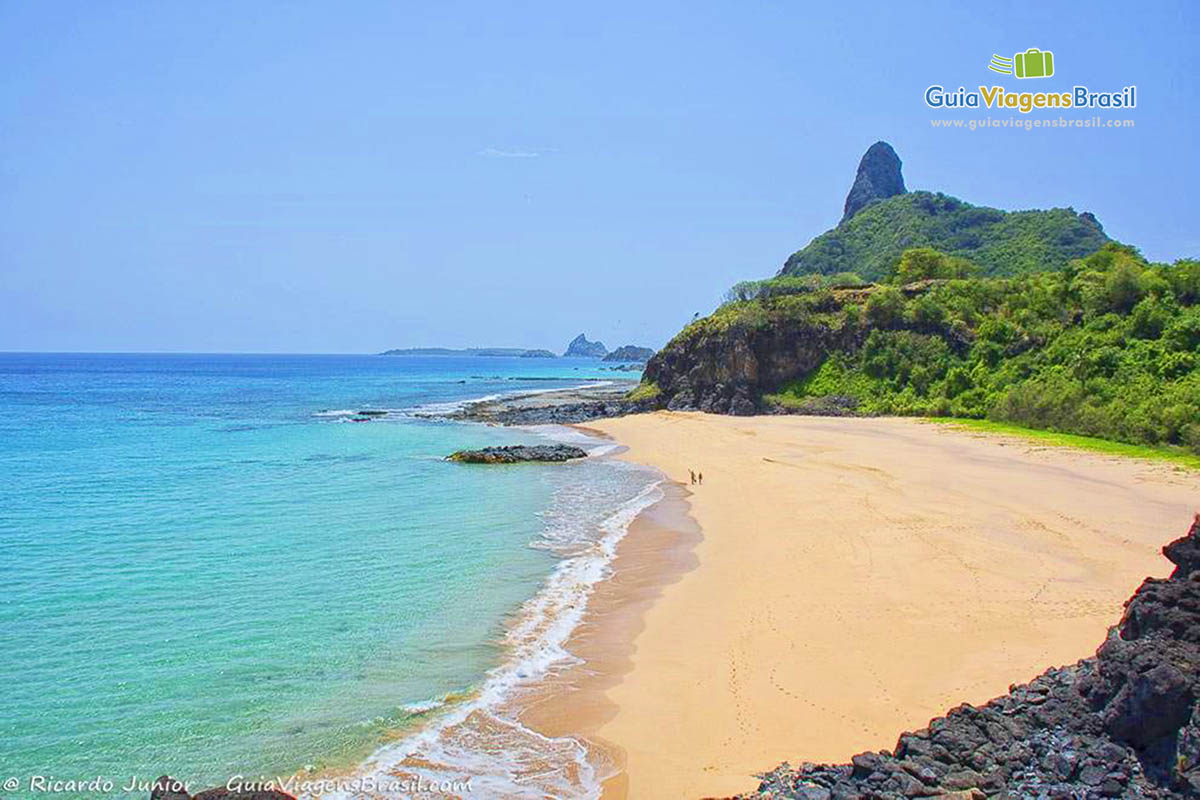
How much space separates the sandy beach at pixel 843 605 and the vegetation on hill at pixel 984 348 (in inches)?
404

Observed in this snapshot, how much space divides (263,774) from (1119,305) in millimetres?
51774

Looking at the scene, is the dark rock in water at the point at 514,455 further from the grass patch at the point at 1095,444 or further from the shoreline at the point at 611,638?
the grass patch at the point at 1095,444

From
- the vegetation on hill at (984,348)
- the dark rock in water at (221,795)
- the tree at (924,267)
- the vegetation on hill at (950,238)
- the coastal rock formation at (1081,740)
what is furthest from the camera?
the vegetation on hill at (950,238)

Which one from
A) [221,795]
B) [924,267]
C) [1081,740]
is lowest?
[1081,740]

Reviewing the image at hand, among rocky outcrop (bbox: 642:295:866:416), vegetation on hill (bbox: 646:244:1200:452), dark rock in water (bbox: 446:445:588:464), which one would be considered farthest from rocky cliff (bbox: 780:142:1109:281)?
dark rock in water (bbox: 446:445:588:464)

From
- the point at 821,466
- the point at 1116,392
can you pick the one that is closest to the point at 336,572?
the point at 821,466

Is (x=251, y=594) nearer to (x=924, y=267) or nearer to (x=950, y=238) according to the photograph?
(x=924, y=267)

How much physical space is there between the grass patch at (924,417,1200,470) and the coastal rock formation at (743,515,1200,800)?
82.3ft

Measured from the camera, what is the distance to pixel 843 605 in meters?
15.3

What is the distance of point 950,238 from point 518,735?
12496 centimetres

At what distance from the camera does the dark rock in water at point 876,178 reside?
161 m

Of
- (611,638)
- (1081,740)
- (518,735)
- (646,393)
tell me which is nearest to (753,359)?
(646,393)

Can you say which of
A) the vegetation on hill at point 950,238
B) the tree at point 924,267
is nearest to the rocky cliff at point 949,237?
the vegetation on hill at point 950,238

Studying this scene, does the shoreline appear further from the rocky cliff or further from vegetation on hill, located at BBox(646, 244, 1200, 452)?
the rocky cliff
